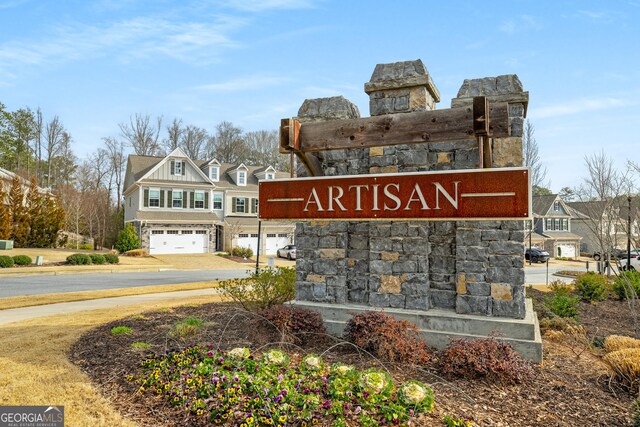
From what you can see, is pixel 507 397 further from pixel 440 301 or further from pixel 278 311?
pixel 278 311

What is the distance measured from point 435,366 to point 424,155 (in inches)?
125

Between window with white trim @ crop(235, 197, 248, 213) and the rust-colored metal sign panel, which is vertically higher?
window with white trim @ crop(235, 197, 248, 213)

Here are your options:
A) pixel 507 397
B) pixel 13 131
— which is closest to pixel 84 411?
pixel 507 397

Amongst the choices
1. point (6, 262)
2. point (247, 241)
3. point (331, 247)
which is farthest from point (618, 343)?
point (247, 241)

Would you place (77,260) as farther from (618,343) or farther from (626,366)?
(626,366)

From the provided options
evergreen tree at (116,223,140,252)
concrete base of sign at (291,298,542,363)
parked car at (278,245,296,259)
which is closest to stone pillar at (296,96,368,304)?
concrete base of sign at (291,298,542,363)

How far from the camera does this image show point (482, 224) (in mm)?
6297

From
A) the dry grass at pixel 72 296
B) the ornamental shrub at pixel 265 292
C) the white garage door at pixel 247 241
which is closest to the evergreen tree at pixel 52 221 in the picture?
the white garage door at pixel 247 241

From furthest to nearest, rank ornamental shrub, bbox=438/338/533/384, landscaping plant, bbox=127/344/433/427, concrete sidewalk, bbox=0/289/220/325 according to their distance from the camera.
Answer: concrete sidewalk, bbox=0/289/220/325 < ornamental shrub, bbox=438/338/533/384 < landscaping plant, bbox=127/344/433/427

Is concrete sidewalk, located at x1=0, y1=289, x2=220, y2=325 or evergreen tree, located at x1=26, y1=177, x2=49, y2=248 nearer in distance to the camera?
concrete sidewalk, located at x1=0, y1=289, x2=220, y2=325

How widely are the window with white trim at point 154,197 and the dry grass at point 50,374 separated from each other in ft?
84.2

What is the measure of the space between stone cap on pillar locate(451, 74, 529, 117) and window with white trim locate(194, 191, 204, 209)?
30.9 metres

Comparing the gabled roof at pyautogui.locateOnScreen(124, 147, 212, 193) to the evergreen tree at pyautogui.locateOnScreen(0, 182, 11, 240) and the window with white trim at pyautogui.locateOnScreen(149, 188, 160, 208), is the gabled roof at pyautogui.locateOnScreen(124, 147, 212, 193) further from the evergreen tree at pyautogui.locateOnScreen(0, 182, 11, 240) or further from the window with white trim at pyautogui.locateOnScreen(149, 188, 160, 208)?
the evergreen tree at pyautogui.locateOnScreen(0, 182, 11, 240)
